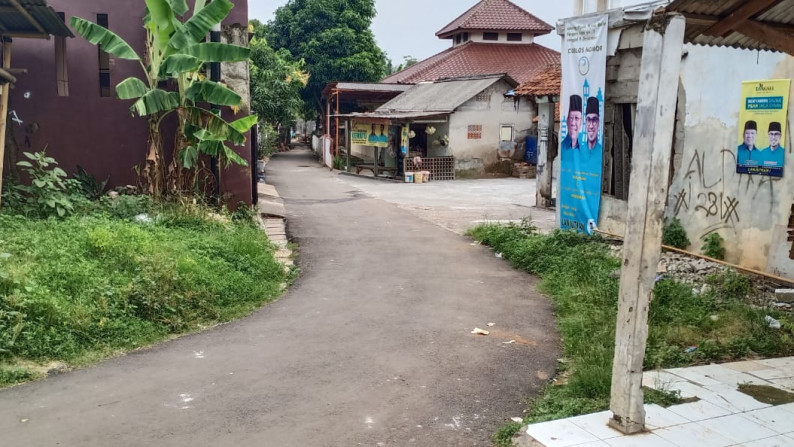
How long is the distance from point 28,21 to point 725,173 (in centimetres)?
1058

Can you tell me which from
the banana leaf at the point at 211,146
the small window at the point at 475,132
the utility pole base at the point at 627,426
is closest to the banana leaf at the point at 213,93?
the banana leaf at the point at 211,146

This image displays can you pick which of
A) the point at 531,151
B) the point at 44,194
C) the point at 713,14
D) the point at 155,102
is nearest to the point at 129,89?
the point at 155,102

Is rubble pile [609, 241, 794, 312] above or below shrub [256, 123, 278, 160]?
below

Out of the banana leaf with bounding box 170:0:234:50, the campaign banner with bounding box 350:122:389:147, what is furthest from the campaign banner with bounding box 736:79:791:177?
the campaign banner with bounding box 350:122:389:147

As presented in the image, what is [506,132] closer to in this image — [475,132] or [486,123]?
[486,123]

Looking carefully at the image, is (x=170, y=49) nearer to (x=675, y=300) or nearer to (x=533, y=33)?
(x=675, y=300)

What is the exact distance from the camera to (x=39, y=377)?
5738 mm

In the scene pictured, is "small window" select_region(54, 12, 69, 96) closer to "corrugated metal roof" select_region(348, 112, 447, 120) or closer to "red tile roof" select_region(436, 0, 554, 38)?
"corrugated metal roof" select_region(348, 112, 447, 120)

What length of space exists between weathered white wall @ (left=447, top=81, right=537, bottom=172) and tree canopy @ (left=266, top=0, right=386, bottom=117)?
12.6 m

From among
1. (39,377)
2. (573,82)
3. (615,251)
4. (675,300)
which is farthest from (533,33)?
(39,377)

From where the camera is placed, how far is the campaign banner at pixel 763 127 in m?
8.44

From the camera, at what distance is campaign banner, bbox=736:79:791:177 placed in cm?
844

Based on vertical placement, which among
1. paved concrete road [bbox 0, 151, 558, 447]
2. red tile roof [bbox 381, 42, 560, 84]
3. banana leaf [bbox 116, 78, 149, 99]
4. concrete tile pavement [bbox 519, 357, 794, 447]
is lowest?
paved concrete road [bbox 0, 151, 558, 447]

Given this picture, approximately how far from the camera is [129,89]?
9.73m
